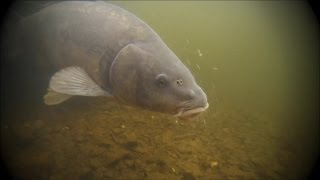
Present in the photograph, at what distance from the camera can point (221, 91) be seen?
3531 mm

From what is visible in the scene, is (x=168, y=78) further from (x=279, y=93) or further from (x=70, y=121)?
(x=279, y=93)

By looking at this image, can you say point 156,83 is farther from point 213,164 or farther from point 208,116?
point 213,164

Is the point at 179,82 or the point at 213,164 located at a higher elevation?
the point at 179,82

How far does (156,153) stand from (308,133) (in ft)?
5.93

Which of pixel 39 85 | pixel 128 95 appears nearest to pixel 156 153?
pixel 128 95

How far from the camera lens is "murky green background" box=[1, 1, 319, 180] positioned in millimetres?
3354

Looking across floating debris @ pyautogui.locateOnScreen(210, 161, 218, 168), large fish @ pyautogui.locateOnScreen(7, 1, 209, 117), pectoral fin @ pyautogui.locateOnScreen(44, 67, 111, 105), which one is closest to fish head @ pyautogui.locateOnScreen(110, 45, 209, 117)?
large fish @ pyautogui.locateOnScreen(7, 1, 209, 117)

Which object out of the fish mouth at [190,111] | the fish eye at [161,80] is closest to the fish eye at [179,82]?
the fish eye at [161,80]

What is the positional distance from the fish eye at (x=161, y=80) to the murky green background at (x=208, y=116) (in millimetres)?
339

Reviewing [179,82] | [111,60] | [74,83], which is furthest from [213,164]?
[74,83]

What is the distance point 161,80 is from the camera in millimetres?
3031

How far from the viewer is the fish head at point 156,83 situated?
297 centimetres

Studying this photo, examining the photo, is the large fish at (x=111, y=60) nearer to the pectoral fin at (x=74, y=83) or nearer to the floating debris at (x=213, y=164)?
the pectoral fin at (x=74, y=83)

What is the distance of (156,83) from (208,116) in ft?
2.36
